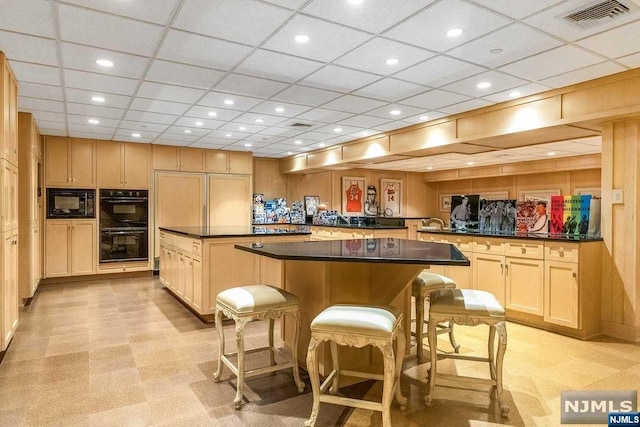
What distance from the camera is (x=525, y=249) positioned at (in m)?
4.21

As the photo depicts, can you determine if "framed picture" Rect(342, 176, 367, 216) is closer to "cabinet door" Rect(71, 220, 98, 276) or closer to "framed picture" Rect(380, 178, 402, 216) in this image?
"framed picture" Rect(380, 178, 402, 216)

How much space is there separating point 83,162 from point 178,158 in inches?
63.9

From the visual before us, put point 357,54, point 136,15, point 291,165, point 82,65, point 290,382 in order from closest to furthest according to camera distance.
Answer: point 136,15 → point 290,382 → point 357,54 → point 82,65 → point 291,165

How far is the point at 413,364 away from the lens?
10.2 feet

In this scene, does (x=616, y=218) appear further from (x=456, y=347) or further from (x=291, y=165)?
(x=291, y=165)

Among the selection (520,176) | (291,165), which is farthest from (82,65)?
(520,176)

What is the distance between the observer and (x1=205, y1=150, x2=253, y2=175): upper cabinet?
26.5 ft

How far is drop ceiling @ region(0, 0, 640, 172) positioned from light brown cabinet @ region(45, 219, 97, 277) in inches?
81.5

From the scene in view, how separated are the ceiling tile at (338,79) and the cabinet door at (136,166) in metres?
4.67

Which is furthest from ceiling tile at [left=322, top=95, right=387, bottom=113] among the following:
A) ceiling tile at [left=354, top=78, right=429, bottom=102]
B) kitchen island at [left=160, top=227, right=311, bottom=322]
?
kitchen island at [left=160, top=227, right=311, bottom=322]

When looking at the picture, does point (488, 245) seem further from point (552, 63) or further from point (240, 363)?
point (240, 363)

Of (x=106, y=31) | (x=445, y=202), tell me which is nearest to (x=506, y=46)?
(x=106, y=31)

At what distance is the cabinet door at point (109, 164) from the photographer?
275 inches

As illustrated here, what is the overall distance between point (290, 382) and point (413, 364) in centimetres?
101
